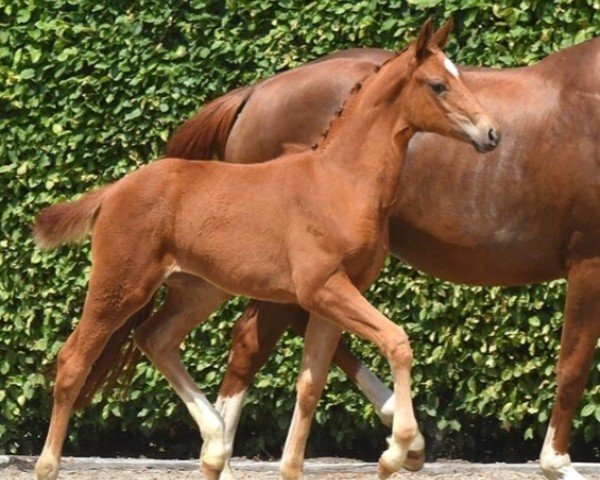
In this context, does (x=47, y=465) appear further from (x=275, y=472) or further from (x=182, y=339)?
(x=275, y=472)

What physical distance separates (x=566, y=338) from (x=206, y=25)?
2463 millimetres

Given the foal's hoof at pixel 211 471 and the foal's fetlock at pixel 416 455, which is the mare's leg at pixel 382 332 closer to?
the foal's fetlock at pixel 416 455

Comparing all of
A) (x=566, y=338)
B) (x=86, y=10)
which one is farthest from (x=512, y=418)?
(x=86, y=10)

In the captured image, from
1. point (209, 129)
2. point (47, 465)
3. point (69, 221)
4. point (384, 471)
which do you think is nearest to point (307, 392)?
point (384, 471)

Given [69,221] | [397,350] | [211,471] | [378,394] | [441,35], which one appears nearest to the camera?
[397,350]

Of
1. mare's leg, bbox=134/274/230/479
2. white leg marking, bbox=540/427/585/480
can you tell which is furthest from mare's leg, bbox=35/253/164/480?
white leg marking, bbox=540/427/585/480

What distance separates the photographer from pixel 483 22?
23.7 ft

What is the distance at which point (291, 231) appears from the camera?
5.70 meters

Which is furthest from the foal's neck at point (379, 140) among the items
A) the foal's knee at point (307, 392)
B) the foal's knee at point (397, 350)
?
the foal's knee at point (307, 392)

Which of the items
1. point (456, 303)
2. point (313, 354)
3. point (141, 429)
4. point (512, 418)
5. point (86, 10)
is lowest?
point (141, 429)

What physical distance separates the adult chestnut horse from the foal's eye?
0.95 metres

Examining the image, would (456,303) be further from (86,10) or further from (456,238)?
(86,10)

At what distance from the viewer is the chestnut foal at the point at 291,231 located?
552 cm

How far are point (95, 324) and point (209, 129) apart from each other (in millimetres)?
1280
